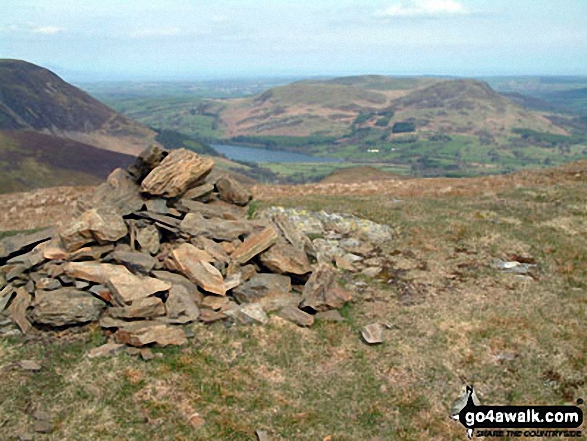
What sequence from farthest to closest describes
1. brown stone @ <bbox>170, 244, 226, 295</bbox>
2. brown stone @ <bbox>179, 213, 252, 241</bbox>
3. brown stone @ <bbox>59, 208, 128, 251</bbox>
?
brown stone @ <bbox>179, 213, 252, 241</bbox>, brown stone @ <bbox>59, 208, 128, 251</bbox>, brown stone @ <bbox>170, 244, 226, 295</bbox>

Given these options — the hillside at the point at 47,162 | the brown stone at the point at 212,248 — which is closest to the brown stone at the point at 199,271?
the brown stone at the point at 212,248

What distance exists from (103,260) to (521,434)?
1675 cm

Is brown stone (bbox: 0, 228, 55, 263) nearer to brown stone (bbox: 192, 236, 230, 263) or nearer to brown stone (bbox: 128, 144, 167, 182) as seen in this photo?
brown stone (bbox: 128, 144, 167, 182)

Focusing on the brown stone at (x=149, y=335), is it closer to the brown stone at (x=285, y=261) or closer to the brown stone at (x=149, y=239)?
the brown stone at (x=149, y=239)

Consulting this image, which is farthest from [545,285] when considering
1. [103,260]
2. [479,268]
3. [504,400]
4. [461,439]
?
[103,260]

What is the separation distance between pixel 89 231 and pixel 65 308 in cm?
387

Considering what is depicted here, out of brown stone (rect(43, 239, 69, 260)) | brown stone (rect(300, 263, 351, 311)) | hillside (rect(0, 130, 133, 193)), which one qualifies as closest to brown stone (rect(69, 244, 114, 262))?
brown stone (rect(43, 239, 69, 260))

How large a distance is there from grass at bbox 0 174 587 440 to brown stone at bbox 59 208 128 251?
4.37 metres

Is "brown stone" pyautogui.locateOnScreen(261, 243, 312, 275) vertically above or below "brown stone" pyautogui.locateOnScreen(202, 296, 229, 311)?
above

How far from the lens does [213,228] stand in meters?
22.6

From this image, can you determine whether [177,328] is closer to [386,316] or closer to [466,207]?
[386,316]

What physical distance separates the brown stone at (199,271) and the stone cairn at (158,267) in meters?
0.04

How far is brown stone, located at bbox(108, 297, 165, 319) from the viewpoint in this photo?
16922 millimetres

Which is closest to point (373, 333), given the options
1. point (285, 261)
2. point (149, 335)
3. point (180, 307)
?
point (285, 261)
